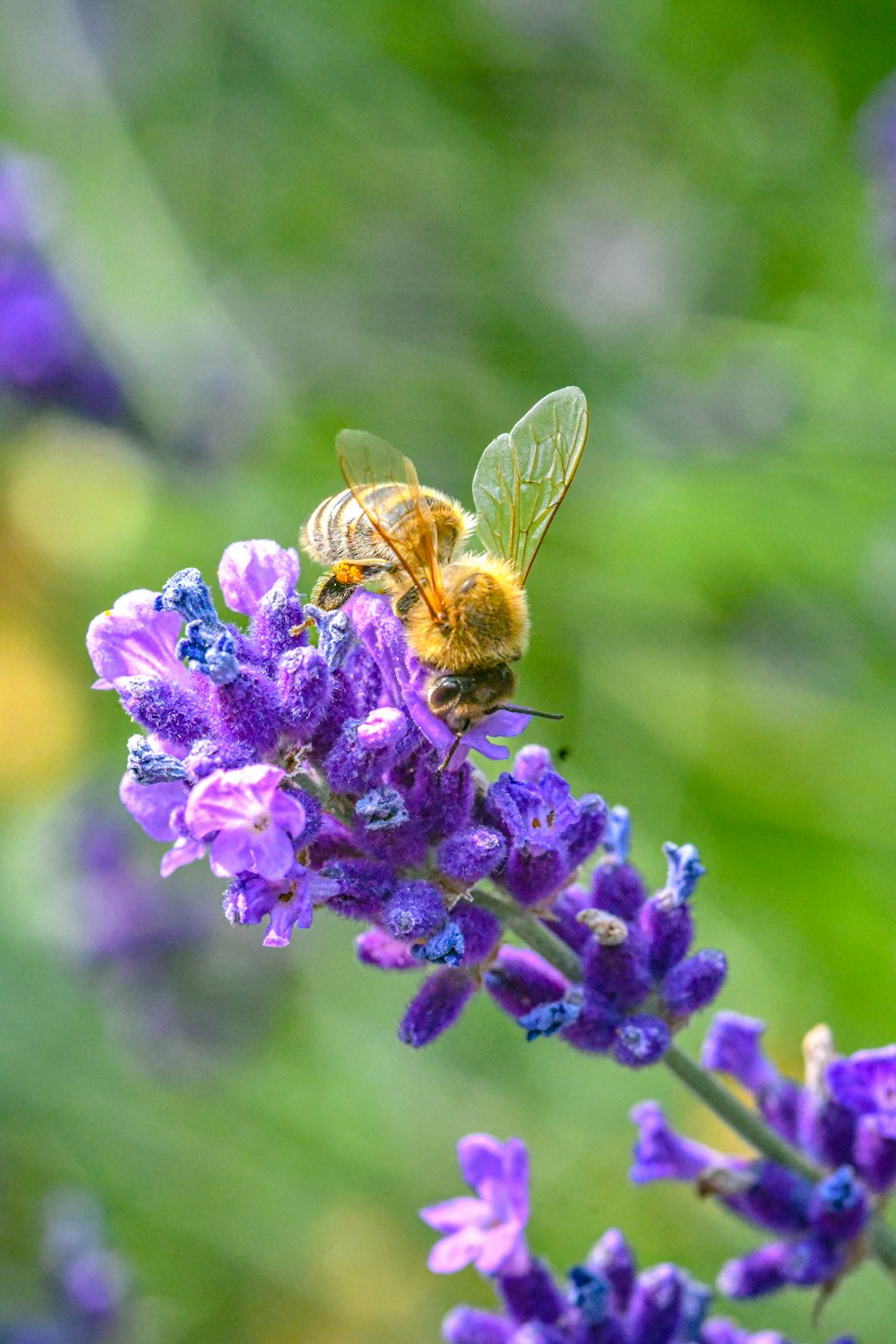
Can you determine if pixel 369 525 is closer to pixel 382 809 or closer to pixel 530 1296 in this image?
pixel 382 809

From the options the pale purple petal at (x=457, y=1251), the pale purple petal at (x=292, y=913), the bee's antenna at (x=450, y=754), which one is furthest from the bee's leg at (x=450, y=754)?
the pale purple petal at (x=457, y=1251)

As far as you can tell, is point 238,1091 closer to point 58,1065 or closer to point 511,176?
point 58,1065

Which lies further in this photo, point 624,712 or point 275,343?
point 275,343

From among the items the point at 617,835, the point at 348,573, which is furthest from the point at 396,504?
the point at 617,835

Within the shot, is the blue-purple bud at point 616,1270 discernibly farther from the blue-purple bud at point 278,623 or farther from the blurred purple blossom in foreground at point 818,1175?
the blue-purple bud at point 278,623

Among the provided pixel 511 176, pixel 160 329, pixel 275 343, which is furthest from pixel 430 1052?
pixel 511 176
